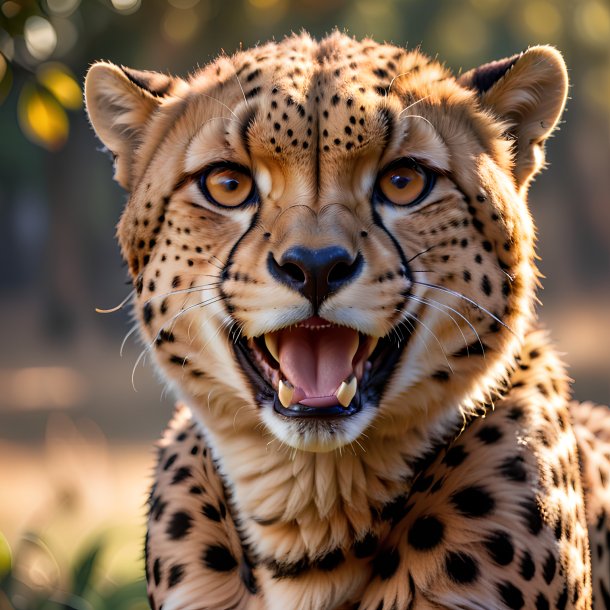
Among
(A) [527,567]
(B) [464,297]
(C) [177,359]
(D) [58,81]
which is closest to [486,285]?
(B) [464,297]

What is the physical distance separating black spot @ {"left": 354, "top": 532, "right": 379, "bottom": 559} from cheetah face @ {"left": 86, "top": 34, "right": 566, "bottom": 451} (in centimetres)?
26

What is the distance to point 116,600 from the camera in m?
4.58

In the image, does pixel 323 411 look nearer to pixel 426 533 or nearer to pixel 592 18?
pixel 426 533

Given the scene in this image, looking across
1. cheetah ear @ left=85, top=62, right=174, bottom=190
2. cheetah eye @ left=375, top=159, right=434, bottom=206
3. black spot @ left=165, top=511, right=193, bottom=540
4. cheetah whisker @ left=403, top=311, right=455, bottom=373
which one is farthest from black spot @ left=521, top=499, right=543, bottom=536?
cheetah ear @ left=85, top=62, right=174, bottom=190

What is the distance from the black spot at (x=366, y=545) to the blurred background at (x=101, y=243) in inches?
48.7

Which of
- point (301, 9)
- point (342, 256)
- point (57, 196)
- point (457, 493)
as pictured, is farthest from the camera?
point (57, 196)

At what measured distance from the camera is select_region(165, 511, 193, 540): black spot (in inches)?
113

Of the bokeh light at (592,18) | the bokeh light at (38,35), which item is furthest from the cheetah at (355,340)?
the bokeh light at (592,18)

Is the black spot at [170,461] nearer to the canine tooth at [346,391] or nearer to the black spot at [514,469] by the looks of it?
the canine tooth at [346,391]

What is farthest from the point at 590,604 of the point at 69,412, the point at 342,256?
the point at 69,412

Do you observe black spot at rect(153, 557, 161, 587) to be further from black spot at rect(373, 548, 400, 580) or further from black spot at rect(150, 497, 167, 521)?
black spot at rect(373, 548, 400, 580)

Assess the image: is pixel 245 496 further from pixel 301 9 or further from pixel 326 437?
pixel 301 9

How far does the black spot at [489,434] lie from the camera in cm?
270

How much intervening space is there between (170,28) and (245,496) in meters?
9.65
